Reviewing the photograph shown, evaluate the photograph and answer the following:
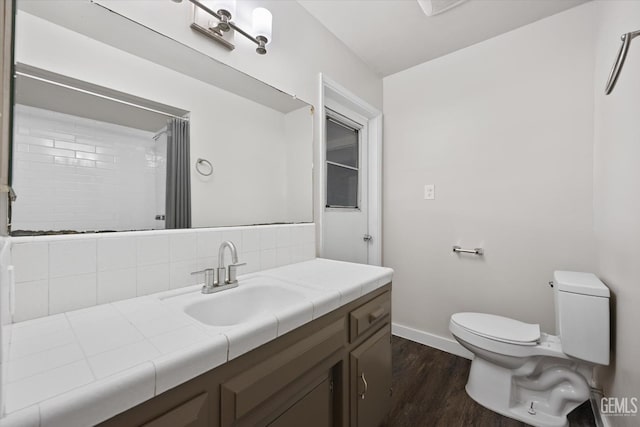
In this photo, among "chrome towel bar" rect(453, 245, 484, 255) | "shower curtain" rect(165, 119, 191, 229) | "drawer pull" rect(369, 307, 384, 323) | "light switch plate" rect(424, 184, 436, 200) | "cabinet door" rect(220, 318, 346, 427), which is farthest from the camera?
"light switch plate" rect(424, 184, 436, 200)

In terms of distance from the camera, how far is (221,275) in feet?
3.58

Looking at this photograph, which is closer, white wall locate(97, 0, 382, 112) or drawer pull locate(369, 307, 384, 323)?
white wall locate(97, 0, 382, 112)

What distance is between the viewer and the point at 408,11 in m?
1.72

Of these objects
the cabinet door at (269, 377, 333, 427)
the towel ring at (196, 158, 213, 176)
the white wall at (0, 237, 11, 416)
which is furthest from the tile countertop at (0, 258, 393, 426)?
the towel ring at (196, 158, 213, 176)

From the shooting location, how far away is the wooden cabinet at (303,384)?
57 centimetres

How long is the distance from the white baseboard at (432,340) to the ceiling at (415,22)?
2370 millimetres

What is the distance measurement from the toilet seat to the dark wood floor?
43 centimetres

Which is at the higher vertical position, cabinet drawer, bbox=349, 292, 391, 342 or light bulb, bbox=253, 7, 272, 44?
light bulb, bbox=253, 7, 272, 44

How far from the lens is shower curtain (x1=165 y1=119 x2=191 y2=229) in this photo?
1.07m

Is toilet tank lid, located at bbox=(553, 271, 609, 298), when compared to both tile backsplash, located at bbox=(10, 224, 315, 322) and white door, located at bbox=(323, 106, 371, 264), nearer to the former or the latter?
white door, located at bbox=(323, 106, 371, 264)

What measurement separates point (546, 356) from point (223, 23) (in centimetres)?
235

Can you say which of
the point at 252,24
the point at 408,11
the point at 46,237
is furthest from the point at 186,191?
the point at 408,11

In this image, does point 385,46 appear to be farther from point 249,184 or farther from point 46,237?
point 46,237

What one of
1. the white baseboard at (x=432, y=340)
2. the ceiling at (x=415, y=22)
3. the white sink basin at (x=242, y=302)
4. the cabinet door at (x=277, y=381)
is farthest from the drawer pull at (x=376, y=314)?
the ceiling at (x=415, y=22)
